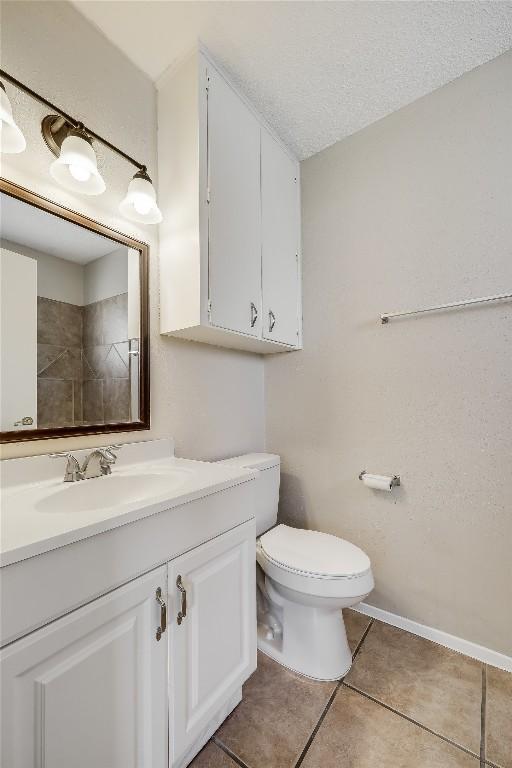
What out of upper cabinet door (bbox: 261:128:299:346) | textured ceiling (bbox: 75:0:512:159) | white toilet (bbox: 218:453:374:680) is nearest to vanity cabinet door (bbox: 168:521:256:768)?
white toilet (bbox: 218:453:374:680)

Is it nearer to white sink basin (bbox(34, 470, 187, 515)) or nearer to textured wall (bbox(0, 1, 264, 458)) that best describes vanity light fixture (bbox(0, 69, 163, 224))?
textured wall (bbox(0, 1, 264, 458))

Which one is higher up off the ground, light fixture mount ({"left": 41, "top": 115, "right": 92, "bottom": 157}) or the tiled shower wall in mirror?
light fixture mount ({"left": 41, "top": 115, "right": 92, "bottom": 157})

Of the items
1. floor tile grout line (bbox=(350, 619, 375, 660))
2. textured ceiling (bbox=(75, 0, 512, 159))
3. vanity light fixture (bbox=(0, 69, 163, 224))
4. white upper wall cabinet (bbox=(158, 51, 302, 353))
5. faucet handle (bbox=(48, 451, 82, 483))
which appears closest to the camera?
vanity light fixture (bbox=(0, 69, 163, 224))

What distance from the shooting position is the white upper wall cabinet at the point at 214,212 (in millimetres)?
1327

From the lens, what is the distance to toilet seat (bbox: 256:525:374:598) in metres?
1.23

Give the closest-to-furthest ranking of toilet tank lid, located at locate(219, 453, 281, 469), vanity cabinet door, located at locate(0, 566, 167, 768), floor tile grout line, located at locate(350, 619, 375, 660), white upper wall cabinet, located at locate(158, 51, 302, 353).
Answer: vanity cabinet door, located at locate(0, 566, 167, 768), white upper wall cabinet, located at locate(158, 51, 302, 353), floor tile grout line, located at locate(350, 619, 375, 660), toilet tank lid, located at locate(219, 453, 281, 469)

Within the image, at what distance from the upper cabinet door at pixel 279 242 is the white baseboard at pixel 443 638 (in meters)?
1.44

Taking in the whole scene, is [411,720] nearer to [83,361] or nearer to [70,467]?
[70,467]

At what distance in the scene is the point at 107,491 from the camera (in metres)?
1.12

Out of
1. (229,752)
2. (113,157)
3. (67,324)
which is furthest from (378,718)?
(113,157)

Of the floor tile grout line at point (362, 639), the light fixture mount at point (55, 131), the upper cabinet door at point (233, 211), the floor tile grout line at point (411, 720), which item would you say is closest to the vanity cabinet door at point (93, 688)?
the floor tile grout line at point (411, 720)

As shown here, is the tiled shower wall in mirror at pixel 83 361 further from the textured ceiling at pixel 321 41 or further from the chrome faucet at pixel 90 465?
the textured ceiling at pixel 321 41

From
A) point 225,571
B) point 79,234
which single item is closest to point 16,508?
point 225,571

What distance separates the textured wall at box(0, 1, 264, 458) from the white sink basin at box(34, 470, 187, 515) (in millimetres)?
184
